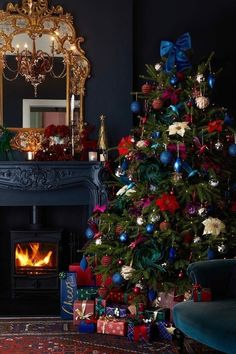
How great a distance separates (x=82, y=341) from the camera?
4137 millimetres

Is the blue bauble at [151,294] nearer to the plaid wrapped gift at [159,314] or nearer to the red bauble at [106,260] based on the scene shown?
the plaid wrapped gift at [159,314]

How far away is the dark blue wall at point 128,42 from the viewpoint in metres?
5.55

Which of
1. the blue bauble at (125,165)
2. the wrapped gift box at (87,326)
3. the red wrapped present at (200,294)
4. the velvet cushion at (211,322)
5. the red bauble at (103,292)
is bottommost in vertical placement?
the wrapped gift box at (87,326)

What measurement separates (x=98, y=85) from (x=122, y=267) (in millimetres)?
1882

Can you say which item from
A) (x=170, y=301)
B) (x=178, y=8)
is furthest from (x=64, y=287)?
(x=178, y=8)

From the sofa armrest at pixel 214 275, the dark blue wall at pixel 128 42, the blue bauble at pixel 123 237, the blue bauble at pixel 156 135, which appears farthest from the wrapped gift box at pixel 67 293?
the sofa armrest at pixel 214 275

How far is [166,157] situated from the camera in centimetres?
434

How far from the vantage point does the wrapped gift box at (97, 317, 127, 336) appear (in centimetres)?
427

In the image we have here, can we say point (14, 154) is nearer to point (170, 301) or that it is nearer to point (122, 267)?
point (122, 267)

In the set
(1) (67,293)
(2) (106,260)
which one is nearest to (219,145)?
(2) (106,260)

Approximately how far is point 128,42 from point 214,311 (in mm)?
3186

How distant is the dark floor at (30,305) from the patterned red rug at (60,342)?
0.33 meters

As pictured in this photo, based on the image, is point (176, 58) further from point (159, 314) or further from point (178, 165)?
point (159, 314)

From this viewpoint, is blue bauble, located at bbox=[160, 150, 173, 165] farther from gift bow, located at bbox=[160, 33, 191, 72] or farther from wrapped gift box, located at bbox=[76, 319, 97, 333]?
wrapped gift box, located at bbox=[76, 319, 97, 333]
